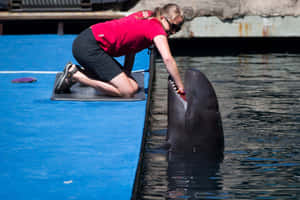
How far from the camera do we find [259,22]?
9.00 m

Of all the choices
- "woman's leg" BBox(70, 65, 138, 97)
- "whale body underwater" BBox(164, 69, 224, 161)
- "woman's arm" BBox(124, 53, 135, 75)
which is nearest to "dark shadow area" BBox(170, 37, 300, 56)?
"woman's arm" BBox(124, 53, 135, 75)

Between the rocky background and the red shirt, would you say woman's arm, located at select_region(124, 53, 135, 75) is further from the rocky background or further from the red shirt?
the rocky background

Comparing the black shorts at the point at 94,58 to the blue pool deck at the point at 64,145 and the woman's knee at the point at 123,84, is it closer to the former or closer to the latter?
the woman's knee at the point at 123,84

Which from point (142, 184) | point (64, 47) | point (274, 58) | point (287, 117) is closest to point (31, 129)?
point (142, 184)

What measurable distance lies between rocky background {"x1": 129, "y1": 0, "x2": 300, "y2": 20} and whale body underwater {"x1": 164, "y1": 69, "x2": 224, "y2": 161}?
18.3 ft

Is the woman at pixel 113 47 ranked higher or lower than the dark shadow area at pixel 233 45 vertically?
higher

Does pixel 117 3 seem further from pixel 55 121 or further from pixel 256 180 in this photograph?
pixel 256 180

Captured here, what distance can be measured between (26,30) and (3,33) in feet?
1.55

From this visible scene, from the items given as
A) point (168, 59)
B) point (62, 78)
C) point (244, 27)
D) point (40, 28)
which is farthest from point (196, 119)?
point (40, 28)

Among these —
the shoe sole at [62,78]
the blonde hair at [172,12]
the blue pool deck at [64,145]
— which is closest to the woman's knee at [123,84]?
the blue pool deck at [64,145]

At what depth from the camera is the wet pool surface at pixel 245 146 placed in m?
3.34

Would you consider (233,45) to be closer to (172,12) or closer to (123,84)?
(123,84)

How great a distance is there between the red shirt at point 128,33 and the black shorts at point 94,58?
59mm

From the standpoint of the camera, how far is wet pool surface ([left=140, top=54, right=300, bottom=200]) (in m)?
3.34
